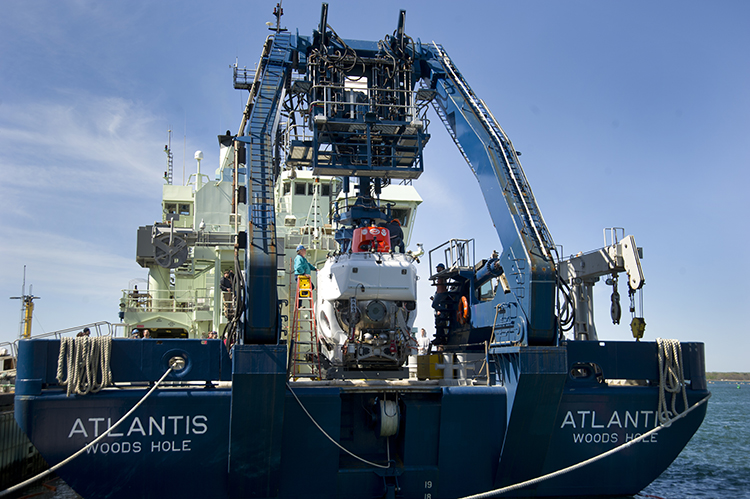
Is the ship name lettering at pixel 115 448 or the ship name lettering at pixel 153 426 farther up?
the ship name lettering at pixel 153 426

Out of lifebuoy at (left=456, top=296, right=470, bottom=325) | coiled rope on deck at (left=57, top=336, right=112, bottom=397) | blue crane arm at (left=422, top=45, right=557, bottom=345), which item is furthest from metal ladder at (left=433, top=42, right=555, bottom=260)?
coiled rope on deck at (left=57, top=336, right=112, bottom=397)

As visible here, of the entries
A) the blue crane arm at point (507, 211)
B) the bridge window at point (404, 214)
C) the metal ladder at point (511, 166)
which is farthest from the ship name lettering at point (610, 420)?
the bridge window at point (404, 214)

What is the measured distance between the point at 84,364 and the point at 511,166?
25.1 feet

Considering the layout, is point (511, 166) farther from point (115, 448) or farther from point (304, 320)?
point (115, 448)

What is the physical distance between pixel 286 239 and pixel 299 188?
6685mm

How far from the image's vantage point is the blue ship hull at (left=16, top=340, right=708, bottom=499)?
8070 millimetres

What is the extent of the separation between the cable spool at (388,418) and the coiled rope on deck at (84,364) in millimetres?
4044

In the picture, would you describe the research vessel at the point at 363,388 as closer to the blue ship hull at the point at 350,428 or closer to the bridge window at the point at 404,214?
the blue ship hull at the point at 350,428

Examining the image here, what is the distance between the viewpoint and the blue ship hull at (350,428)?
807 centimetres

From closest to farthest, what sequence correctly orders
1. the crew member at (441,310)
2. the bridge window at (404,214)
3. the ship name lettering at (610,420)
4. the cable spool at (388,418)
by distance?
the cable spool at (388,418)
the ship name lettering at (610,420)
the crew member at (441,310)
the bridge window at (404,214)

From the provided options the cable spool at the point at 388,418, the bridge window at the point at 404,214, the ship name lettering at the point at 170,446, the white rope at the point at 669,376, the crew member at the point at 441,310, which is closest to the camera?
the ship name lettering at the point at 170,446

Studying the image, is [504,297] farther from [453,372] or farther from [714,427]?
[714,427]

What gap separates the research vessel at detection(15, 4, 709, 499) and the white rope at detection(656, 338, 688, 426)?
0.08 feet

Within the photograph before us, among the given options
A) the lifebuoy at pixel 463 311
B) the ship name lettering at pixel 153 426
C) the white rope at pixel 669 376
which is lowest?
the ship name lettering at pixel 153 426
